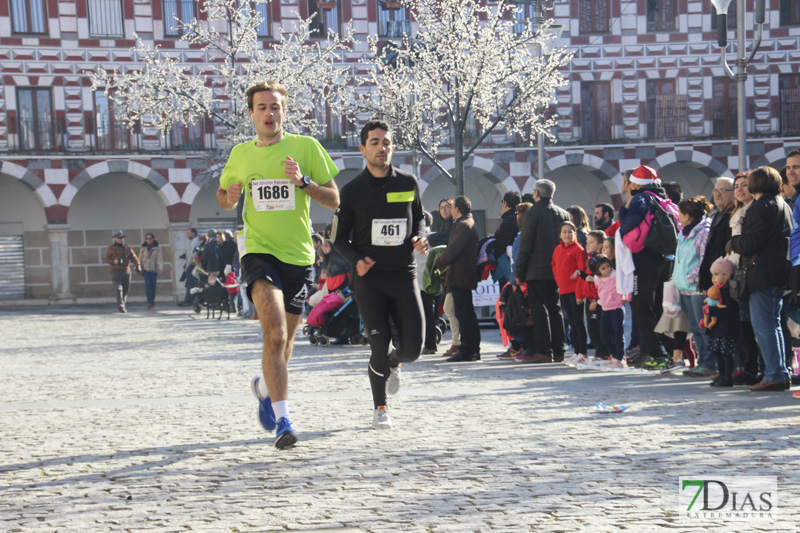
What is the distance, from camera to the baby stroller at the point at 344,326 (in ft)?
52.9

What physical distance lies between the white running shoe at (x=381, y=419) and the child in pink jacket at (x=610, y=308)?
4.93 meters

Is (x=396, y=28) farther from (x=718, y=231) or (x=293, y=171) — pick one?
(x=293, y=171)

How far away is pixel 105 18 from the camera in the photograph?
3994 cm

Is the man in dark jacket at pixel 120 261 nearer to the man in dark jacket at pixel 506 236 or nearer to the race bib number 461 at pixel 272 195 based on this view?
the man in dark jacket at pixel 506 236

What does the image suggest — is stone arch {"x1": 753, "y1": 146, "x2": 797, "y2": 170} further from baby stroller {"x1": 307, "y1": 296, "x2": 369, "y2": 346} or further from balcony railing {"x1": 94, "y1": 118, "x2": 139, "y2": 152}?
baby stroller {"x1": 307, "y1": 296, "x2": 369, "y2": 346}

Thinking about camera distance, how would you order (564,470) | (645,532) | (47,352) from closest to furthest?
(645,532) → (564,470) → (47,352)

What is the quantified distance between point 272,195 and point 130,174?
113ft

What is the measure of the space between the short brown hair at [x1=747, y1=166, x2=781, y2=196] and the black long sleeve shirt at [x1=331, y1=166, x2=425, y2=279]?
3.06 metres

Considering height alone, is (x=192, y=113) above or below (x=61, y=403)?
above

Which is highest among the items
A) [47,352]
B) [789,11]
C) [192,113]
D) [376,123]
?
[789,11]

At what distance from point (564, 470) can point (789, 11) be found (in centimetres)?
3945

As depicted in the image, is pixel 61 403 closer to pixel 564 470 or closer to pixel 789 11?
pixel 564 470

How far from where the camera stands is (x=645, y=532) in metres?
4.55

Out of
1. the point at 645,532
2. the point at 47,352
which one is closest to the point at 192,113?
the point at 47,352
